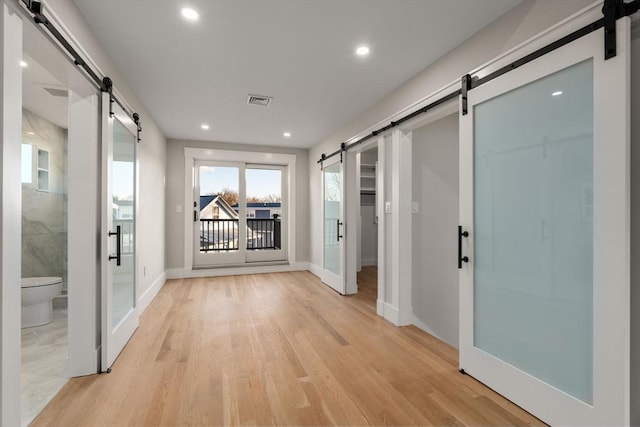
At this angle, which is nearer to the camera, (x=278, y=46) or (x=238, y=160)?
(x=278, y=46)

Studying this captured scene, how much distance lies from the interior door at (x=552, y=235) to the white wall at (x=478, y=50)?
0.23 m

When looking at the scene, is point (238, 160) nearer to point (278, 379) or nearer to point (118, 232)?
point (118, 232)

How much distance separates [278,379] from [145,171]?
10.0ft

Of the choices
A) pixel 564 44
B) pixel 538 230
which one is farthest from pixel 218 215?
pixel 564 44

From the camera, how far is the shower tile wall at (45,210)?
12.2 ft

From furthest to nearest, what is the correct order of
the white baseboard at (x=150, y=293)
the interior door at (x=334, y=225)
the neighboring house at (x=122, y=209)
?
the interior door at (x=334, y=225)
the white baseboard at (x=150, y=293)
the neighboring house at (x=122, y=209)

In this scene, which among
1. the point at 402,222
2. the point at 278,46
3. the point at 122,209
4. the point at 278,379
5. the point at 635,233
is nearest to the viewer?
the point at 635,233

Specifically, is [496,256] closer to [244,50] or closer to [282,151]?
[244,50]

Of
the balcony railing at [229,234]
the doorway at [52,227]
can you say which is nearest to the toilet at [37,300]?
the doorway at [52,227]

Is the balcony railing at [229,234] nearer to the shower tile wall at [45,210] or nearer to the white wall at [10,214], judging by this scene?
the shower tile wall at [45,210]

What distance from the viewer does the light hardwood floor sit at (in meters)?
1.77

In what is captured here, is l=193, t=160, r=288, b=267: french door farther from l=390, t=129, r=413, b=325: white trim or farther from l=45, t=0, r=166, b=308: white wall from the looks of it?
l=390, t=129, r=413, b=325: white trim

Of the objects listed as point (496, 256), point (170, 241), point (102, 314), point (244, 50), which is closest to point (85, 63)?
point (244, 50)

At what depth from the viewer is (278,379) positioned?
2.16m
